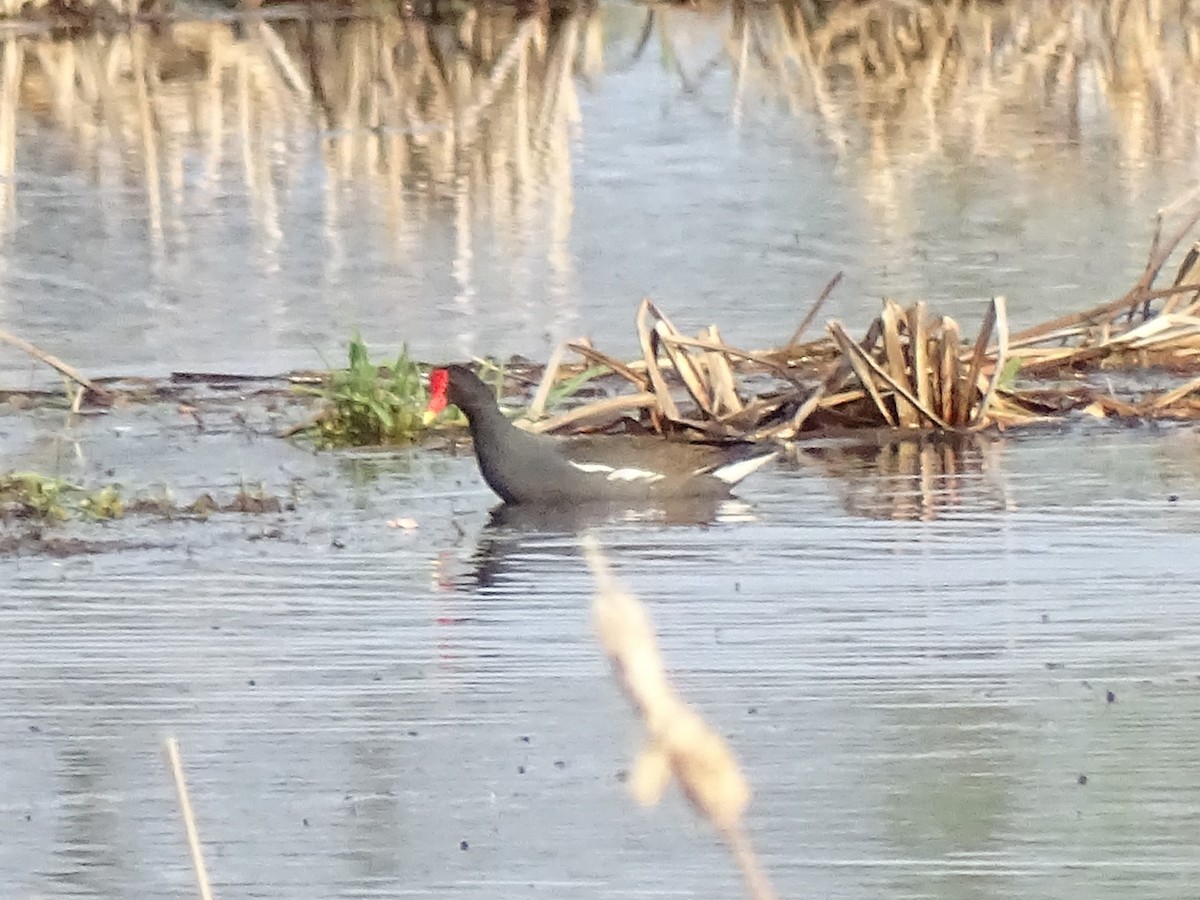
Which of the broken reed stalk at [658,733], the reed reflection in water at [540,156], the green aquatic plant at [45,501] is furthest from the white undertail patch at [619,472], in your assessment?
the broken reed stalk at [658,733]

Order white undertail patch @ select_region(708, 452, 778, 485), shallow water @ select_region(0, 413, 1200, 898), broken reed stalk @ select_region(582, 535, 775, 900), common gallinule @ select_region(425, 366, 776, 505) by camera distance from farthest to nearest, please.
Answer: white undertail patch @ select_region(708, 452, 778, 485), common gallinule @ select_region(425, 366, 776, 505), shallow water @ select_region(0, 413, 1200, 898), broken reed stalk @ select_region(582, 535, 775, 900)

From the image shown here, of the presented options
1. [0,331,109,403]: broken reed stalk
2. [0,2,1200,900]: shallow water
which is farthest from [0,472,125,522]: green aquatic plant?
[0,331,109,403]: broken reed stalk

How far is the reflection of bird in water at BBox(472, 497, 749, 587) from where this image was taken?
31.7 feet

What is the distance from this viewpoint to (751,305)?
15070 mm

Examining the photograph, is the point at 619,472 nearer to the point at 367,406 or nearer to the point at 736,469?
the point at 736,469

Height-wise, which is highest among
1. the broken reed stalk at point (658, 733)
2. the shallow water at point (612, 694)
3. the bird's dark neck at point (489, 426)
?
the broken reed stalk at point (658, 733)

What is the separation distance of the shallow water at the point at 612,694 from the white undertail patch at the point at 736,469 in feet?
0.49

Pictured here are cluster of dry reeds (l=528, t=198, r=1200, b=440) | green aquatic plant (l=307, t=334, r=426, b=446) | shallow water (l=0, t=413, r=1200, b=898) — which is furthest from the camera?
green aquatic plant (l=307, t=334, r=426, b=446)

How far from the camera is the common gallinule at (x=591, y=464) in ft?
34.6

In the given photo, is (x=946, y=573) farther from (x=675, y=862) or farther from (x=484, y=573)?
(x=675, y=862)

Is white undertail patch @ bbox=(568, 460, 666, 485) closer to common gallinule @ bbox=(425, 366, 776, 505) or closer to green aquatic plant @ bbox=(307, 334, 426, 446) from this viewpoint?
common gallinule @ bbox=(425, 366, 776, 505)

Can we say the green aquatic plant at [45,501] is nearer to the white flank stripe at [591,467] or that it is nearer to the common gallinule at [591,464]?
the common gallinule at [591,464]

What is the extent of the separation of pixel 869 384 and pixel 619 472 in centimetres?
147

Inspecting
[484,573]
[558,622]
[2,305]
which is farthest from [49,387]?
[558,622]
